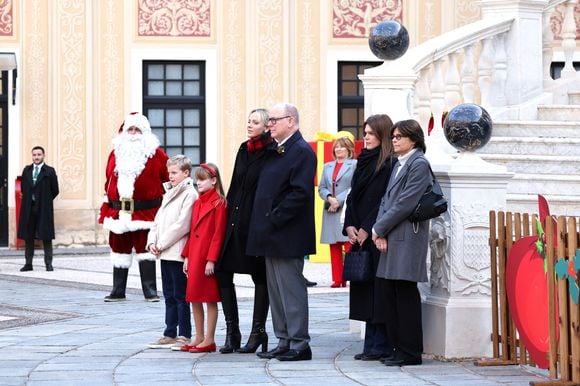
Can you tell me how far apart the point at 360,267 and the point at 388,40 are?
2381 mm

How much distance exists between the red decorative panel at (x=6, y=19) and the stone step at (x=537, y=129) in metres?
11.1

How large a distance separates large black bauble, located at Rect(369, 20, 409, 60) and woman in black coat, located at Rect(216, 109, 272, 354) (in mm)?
1664

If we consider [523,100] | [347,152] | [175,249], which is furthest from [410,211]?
[347,152]

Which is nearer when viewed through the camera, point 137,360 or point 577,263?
point 577,263

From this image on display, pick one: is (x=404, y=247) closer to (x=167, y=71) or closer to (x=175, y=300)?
(x=175, y=300)

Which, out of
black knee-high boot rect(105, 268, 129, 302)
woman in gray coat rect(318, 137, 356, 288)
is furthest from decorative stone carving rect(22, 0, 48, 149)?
black knee-high boot rect(105, 268, 129, 302)

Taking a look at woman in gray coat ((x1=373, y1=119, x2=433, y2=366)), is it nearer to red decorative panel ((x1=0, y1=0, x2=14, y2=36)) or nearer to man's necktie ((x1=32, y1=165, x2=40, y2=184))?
man's necktie ((x1=32, y1=165, x2=40, y2=184))

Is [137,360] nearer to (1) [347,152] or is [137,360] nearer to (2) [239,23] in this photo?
(1) [347,152]

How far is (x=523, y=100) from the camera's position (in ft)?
46.4

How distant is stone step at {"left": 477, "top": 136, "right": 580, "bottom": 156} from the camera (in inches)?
519

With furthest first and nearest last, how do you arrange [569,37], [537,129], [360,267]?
[569,37]
[537,129]
[360,267]

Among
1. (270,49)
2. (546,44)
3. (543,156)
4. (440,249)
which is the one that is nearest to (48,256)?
(270,49)

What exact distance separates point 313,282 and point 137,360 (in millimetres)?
6461

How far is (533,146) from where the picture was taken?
13.3m
